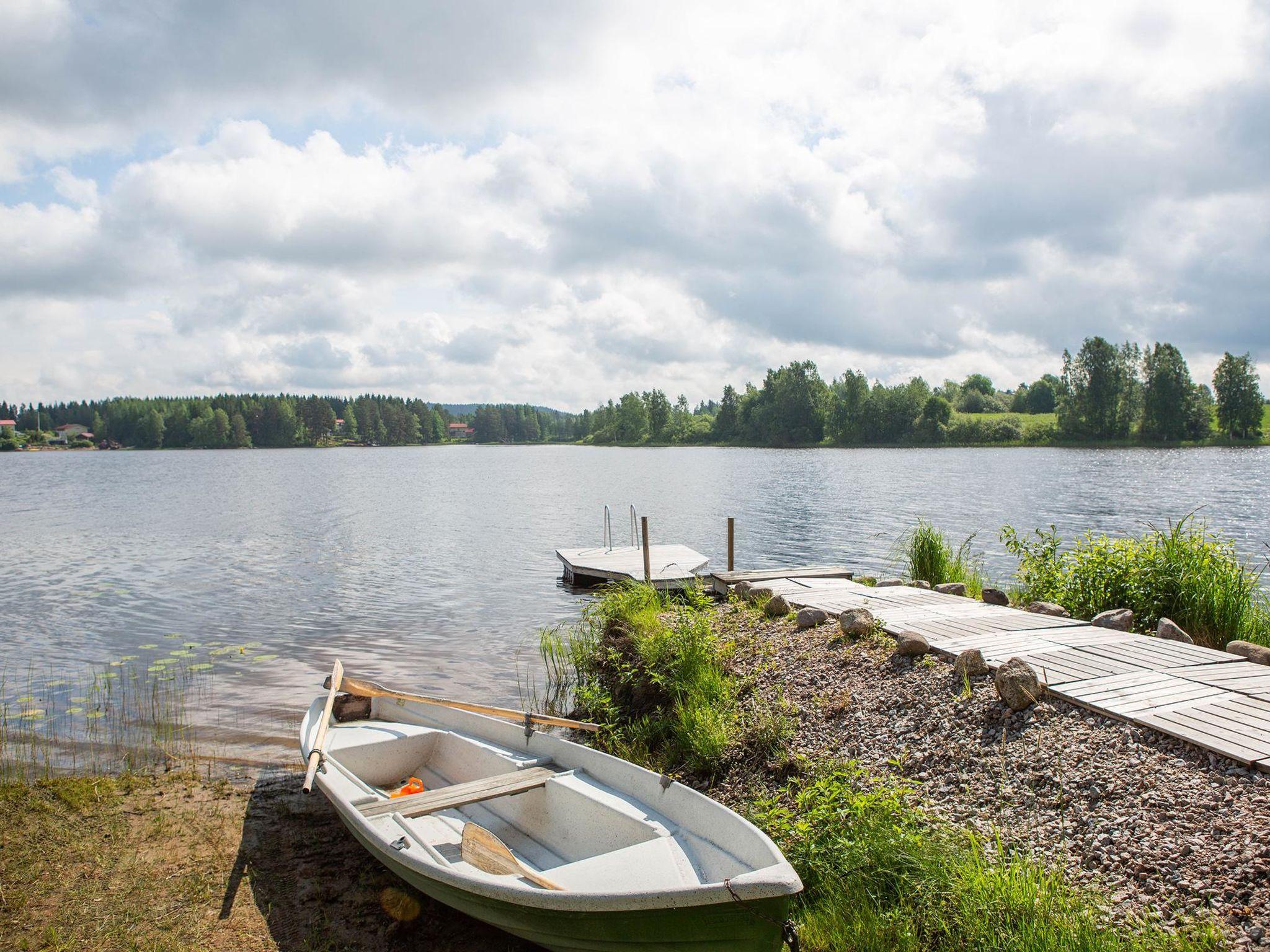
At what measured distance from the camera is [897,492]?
129 feet

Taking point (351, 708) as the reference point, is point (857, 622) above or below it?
above

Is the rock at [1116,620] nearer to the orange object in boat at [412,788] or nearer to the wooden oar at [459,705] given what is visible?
the wooden oar at [459,705]

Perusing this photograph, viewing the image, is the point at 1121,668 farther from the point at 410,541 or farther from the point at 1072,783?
the point at 410,541

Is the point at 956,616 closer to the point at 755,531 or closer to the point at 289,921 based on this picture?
the point at 289,921

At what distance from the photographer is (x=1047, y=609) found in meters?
8.60

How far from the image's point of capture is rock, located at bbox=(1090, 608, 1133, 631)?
306 inches

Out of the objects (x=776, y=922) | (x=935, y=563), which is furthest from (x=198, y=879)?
(x=935, y=563)

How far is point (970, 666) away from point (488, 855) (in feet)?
12.5

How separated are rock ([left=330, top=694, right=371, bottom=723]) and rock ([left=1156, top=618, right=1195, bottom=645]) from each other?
25.5ft

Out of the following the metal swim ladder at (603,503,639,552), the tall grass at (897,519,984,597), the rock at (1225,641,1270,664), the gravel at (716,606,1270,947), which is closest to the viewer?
the gravel at (716,606,1270,947)

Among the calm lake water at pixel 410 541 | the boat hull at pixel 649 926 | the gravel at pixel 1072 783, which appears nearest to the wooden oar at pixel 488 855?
the boat hull at pixel 649 926

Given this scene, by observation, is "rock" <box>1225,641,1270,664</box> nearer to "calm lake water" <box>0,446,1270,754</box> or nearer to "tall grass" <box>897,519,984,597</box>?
"tall grass" <box>897,519,984,597</box>

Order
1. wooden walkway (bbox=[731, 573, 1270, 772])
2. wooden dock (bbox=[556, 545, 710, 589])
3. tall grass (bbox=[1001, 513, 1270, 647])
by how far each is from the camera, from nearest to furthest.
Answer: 1. wooden walkway (bbox=[731, 573, 1270, 772])
2. tall grass (bbox=[1001, 513, 1270, 647])
3. wooden dock (bbox=[556, 545, 710, 589])

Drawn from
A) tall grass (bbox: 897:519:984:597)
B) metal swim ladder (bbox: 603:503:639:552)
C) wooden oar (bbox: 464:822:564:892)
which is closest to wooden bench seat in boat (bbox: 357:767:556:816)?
wooden oar (bbox: 464:822:564:892)
